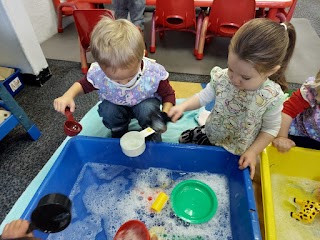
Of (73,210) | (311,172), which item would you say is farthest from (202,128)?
(73,210)

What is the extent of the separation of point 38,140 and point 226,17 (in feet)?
4.18

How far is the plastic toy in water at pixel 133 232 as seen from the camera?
0.69m

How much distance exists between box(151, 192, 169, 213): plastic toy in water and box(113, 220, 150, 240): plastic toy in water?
10 centimetres

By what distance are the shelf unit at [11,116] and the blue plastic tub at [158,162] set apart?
385 mm

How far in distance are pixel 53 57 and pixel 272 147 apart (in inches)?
61.2

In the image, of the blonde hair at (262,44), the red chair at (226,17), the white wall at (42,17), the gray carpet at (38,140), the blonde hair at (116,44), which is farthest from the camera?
the white wall at (42,17)

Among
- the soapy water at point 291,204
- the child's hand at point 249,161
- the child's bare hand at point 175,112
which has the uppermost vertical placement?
the child's bare hand at point 175,112

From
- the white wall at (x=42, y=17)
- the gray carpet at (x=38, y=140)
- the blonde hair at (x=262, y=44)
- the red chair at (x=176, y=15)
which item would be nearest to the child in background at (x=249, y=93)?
the blonde hair at (x=262, y=44)

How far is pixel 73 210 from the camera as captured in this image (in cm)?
83

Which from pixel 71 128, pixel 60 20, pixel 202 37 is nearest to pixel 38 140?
pixel 71 128

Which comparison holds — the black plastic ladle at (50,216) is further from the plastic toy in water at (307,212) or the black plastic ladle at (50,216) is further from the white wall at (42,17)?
the white wall at (42,17)

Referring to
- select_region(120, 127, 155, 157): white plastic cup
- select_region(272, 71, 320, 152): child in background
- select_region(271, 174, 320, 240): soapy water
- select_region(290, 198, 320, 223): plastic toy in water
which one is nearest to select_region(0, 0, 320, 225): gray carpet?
select_region(120, 127, 155, 157): white plastic cup

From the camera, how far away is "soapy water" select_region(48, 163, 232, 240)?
2.57 ft

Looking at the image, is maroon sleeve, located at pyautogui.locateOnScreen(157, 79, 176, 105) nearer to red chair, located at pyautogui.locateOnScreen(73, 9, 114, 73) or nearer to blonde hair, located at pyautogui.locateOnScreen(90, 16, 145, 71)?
blonde hair, located at pyautogui.locateOnScreen(90, 16, 145, 71)
